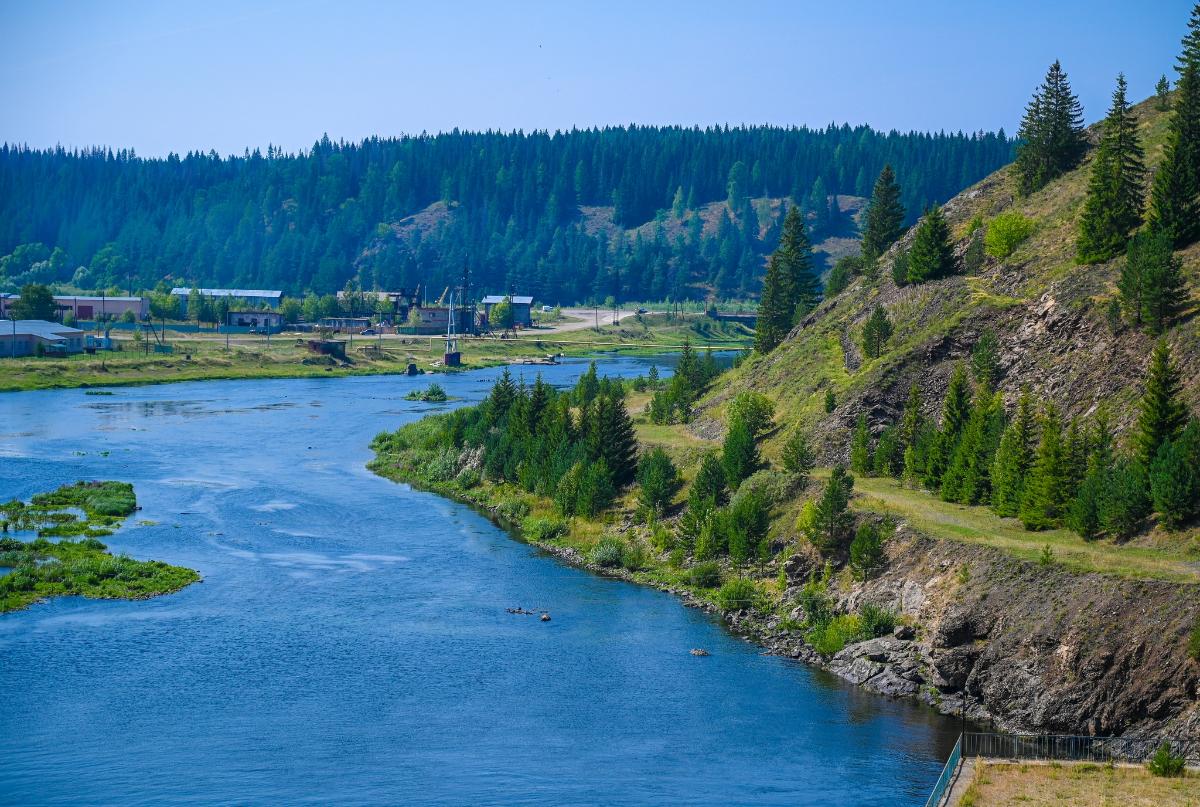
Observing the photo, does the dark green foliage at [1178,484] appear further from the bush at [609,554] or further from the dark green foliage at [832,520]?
the bush at [609,554]

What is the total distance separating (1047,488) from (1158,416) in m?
6.01

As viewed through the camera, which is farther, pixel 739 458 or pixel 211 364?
pixel 211 364

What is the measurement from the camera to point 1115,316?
70.8m

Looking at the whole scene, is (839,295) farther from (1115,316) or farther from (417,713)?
(417,713)

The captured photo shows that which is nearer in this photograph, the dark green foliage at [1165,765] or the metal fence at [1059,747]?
the dark green foliage at [1165,765]

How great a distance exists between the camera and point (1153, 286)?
67938 millimetres

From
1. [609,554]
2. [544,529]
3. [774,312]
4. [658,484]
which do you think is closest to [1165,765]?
[609,554]

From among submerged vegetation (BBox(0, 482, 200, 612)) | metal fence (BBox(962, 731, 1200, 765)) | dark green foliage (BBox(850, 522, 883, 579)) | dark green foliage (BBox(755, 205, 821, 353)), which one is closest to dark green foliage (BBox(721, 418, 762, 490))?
dark green foliage (BBox(850, 522, 883, 579))

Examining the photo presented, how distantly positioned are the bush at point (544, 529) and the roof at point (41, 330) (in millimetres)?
107054

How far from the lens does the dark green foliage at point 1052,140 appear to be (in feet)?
303

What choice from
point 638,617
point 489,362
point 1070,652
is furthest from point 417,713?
point 489,362

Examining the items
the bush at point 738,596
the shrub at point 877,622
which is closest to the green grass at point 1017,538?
the shrub at point 877,622

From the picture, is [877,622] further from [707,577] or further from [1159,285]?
[1159,285]

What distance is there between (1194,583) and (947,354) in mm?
32716
